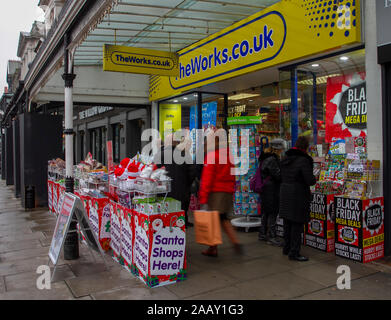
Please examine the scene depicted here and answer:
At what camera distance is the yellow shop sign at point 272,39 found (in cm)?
529

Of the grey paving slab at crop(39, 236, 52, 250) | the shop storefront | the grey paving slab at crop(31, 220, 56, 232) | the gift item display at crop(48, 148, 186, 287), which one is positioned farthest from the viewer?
the shop storefront

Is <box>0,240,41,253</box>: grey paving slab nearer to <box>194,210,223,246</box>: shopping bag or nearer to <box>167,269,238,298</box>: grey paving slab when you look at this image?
<box>194,210,223,246</box>: shopping bag

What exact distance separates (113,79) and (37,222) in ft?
17.6

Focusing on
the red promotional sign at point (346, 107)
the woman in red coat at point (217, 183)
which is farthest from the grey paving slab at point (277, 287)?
the red promotional sign at point (346, 107)

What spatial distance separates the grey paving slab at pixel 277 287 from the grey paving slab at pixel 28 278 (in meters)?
2.17

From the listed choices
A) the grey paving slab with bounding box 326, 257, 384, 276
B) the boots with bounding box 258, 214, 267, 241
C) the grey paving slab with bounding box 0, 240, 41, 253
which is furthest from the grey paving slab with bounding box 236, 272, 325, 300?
the grey paving slab with bounding box 0, 240, 41, 253

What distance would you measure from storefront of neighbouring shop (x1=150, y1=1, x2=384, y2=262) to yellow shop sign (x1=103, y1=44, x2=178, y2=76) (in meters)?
1.25

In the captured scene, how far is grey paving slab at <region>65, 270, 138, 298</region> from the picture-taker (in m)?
4.05

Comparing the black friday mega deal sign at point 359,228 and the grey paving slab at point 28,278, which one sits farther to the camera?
the black friday mega deal sign at point 359,228

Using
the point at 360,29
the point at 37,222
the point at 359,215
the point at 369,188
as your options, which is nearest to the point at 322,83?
the point at 360,29

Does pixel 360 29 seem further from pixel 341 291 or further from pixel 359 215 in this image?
pixel 341 291

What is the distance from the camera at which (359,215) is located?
475 centimetres

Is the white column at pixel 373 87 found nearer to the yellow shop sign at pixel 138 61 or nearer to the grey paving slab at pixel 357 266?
the grey paving slab at pixel 357 266

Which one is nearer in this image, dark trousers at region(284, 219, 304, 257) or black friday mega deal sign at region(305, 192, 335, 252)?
dark trousers at region(284, 219, 304, 257)
